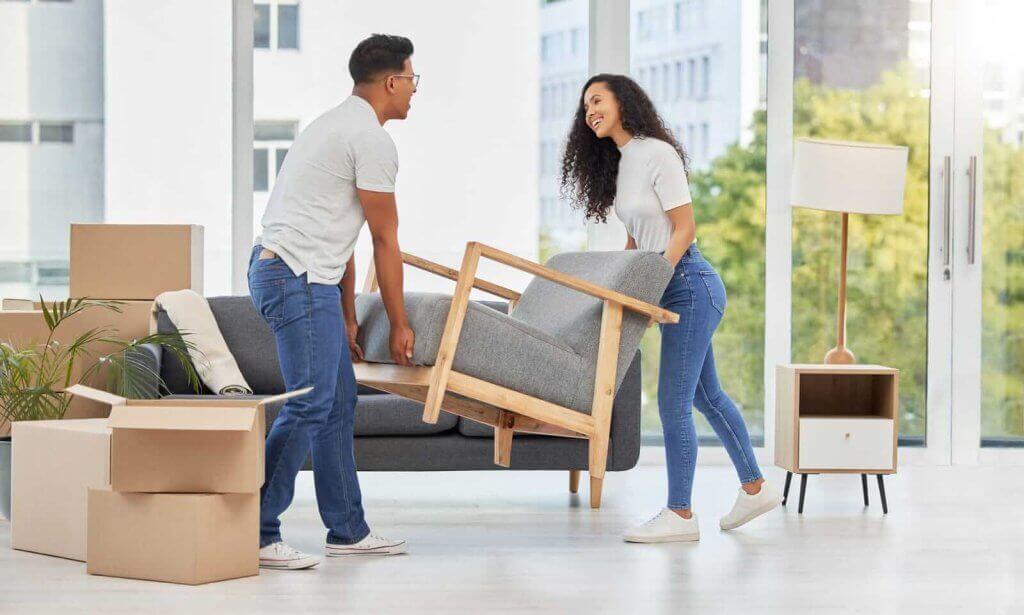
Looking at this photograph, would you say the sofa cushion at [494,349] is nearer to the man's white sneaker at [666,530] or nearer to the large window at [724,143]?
the man's white sneaker at [666,530]

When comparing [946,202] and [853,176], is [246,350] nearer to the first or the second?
[853,176]

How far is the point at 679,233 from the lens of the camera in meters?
3.19

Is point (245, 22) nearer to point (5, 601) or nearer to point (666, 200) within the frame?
point (666, 200)

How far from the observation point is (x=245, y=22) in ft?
16.3

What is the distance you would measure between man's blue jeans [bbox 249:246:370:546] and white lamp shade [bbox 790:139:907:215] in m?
2.11

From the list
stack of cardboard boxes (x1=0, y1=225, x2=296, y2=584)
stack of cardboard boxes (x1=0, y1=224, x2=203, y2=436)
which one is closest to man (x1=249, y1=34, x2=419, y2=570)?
stack of cardboard boxes (x1=0, y1=225, x2=296, y2=584)

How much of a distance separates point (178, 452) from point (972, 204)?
3650 mm

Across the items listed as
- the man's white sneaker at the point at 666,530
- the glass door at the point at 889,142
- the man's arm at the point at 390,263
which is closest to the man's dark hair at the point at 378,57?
the man's arm at the point at 390,263

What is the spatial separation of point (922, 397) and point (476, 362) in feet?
9.62

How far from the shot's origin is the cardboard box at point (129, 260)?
13.7 feet

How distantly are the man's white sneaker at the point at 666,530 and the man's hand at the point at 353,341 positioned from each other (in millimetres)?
904

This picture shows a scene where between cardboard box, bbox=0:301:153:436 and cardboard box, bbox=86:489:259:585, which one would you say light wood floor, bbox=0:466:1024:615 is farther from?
cardboard box, bbox=0:301:153:436

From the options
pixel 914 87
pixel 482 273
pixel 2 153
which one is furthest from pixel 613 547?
pixel 2 153

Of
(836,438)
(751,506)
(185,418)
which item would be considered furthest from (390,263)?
(836,438)
